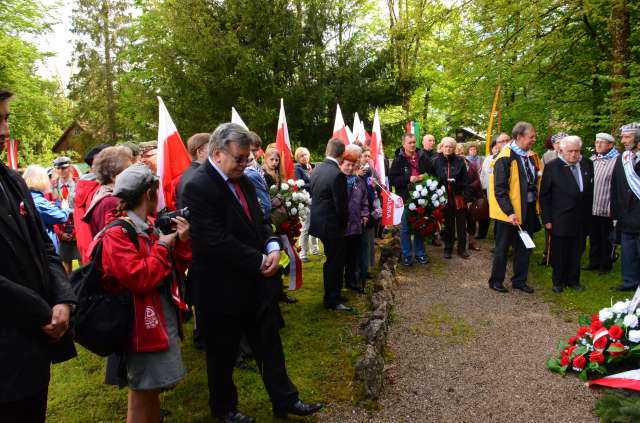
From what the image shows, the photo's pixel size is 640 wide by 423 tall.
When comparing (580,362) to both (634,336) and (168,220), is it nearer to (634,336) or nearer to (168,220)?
(634,336)

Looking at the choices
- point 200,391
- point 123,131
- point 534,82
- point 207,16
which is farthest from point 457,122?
point 123,131

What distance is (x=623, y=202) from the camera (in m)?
6.60

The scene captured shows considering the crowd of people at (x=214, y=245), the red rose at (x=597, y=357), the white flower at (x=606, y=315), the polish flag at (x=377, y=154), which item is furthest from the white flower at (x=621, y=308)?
the polish flag at (x=377, y=154)

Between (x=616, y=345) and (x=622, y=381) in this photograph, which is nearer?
(x=622, y=381)

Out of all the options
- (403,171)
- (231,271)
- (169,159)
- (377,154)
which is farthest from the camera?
(377,154)

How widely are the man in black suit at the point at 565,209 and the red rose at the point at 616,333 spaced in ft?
8.99

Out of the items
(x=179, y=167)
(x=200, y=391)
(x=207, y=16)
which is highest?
(x=207, y=16)

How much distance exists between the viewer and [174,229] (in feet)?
10.7

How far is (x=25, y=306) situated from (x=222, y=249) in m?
1.33

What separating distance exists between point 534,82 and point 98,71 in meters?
26.0

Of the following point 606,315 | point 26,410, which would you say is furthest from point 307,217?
point 26,410

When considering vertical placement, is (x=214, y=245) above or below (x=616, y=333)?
above

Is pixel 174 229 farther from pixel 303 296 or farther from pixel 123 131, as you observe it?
pixel 123 131

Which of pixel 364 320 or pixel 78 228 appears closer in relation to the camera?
pixel 78 228
